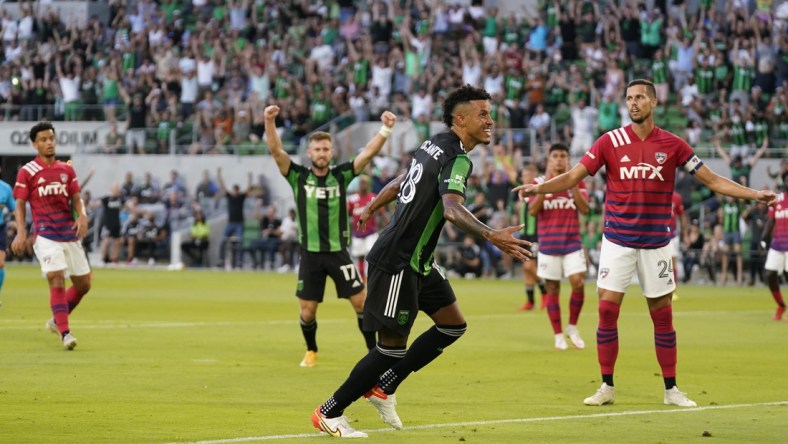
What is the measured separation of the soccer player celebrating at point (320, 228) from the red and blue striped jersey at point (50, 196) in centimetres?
316

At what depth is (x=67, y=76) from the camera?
46.5 metres

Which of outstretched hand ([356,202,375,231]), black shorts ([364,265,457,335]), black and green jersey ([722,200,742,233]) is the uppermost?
outstretched hand ([356,202,375,231])

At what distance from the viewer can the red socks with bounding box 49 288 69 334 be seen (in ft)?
52.4

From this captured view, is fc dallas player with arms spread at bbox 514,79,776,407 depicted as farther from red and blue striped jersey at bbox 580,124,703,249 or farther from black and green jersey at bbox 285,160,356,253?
black and green jersey at bbox 285,160,356,253

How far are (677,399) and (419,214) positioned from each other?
3.41m

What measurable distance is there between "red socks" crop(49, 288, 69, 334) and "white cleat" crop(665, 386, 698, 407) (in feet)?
25.3

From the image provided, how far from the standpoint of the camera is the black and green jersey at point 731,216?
110 ft

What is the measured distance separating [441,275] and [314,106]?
3206 centimetres

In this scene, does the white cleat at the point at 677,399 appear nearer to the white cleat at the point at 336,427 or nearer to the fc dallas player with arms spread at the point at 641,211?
the fc dallas player with arms spread at the point at 641,211

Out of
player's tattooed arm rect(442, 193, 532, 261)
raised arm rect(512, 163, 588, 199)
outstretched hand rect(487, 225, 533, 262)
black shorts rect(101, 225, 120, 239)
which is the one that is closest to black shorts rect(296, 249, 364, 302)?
raised arm rect(512, 163, 588, 199)

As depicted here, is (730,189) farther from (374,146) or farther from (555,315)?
(555,315)

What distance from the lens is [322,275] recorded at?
1477 centimetres

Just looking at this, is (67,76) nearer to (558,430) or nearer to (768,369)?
(768,369)

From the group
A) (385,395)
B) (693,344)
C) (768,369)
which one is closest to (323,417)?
(385,395)
